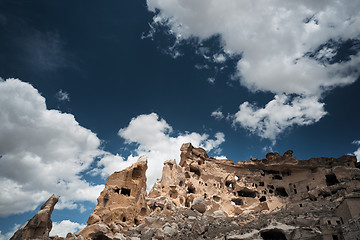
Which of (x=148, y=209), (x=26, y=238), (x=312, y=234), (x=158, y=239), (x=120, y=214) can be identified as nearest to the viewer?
(x=312, y=234)

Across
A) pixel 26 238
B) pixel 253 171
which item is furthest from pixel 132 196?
pixel 253 171

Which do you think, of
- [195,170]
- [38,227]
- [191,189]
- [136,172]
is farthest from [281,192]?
[38,227]

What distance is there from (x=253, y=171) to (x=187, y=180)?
626 inches

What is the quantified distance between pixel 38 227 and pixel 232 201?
31.9m

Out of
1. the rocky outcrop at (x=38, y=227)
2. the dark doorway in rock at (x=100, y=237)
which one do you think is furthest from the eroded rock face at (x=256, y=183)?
the rocky outcrop at (x=38, y=227)

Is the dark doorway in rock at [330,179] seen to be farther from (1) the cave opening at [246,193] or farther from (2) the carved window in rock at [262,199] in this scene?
(1) the cave opening at [246,193]

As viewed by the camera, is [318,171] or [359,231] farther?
[318,171]

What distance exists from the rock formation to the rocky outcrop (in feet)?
8.67

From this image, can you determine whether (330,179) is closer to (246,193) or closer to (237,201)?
(246,193)

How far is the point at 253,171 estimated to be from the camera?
175 feet

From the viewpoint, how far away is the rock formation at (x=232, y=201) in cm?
2542

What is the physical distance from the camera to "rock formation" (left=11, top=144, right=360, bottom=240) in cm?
2542

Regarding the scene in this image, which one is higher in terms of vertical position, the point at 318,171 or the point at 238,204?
the point at 318,171

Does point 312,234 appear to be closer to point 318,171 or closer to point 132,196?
point 132,196
